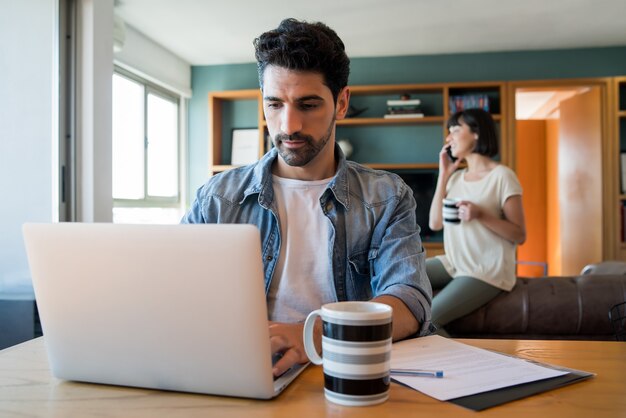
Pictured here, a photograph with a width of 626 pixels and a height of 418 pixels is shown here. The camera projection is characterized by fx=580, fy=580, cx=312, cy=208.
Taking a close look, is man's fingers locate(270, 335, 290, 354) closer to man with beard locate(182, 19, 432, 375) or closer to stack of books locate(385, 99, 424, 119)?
man with beard locate(182, 19, 432, 375)

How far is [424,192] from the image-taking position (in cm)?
523

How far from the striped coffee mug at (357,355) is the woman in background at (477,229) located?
1.63 m

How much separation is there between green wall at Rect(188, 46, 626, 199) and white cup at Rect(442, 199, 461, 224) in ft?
10.1

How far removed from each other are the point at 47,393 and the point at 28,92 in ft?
8.17

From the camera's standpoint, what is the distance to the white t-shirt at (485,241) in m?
2.43

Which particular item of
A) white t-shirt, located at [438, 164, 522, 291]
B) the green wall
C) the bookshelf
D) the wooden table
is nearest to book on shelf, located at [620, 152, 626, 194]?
the bookshelf

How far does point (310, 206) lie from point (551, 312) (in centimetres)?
135

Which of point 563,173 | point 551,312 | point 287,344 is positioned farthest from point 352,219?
point 563,173

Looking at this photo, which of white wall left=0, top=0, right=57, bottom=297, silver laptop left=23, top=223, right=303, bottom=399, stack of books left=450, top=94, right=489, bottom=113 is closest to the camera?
silver laptop left=23, top=223, right=303, bottom=399

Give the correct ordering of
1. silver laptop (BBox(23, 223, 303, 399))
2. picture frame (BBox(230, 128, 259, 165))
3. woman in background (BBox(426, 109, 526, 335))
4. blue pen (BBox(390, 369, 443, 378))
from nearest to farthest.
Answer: silver laptop (BBox(23, 223, 303, 399)) → blue pen (BBox(390, 369, 443, 378)) → woman in background (BBox(426, 109, 526, 335)) → picture frame (BBox(230, 128, 259, 165))

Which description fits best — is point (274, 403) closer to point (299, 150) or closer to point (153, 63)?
point (299, 150)

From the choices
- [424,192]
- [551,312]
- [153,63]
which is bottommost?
[551,312]

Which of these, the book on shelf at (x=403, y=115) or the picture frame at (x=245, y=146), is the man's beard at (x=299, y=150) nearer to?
the book on shelf at (x=403, y=115)

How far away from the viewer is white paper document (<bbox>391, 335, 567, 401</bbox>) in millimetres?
760
